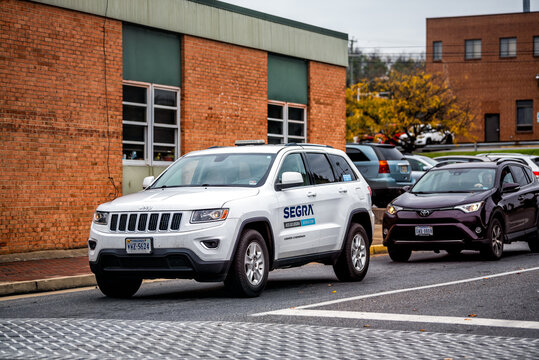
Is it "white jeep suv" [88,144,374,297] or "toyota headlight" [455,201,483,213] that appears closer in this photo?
"white jeep suv" [88,144,374,297]

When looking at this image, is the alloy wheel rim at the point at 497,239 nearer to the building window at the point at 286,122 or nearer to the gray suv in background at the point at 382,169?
the gray suv in background at the point at 382,169

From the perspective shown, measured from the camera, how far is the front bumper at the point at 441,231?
14.0 metres

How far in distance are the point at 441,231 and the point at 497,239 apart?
1117 mm

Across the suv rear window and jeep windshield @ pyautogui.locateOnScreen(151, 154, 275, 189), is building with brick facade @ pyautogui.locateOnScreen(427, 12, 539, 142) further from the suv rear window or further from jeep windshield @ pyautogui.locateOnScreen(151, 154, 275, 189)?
jeep windshield @ pyautogui.locateOnScreen(151, 154, 275, 189)

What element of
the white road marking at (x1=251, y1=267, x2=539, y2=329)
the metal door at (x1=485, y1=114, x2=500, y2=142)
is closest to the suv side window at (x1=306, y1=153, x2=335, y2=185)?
the white road marking at (x1=251, y1=267, x2=539, y2=329)

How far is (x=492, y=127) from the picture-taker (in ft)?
210

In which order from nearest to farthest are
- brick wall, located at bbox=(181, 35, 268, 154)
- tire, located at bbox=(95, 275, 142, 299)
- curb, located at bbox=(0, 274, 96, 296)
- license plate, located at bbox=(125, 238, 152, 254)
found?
license plate, located at bbox=(125, 238, 152, 254) < tire, located at bbox=(95, 275, 142, 299) < curb, located at bbox=(0, 274, 96, 296) < brick wall, located at bbox=(181, 35, 268, 154)

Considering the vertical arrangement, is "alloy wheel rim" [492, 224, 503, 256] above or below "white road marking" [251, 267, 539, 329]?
above

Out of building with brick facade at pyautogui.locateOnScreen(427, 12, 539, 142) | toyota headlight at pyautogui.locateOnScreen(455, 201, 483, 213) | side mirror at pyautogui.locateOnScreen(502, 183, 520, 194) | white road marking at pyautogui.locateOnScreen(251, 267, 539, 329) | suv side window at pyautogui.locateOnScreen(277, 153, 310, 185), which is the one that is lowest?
white road marking at pyautogui.locateOnScreen(251, 267, 539, 329)

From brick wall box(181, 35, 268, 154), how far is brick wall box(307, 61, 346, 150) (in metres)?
2.04

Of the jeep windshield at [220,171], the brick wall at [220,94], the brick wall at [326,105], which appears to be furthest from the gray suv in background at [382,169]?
the jeep windshield at [220,171]

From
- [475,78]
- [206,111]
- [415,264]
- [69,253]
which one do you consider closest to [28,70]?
[69,253]

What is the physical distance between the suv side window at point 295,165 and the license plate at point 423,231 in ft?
12.4

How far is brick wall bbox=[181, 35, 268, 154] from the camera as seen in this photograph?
18.4 m
